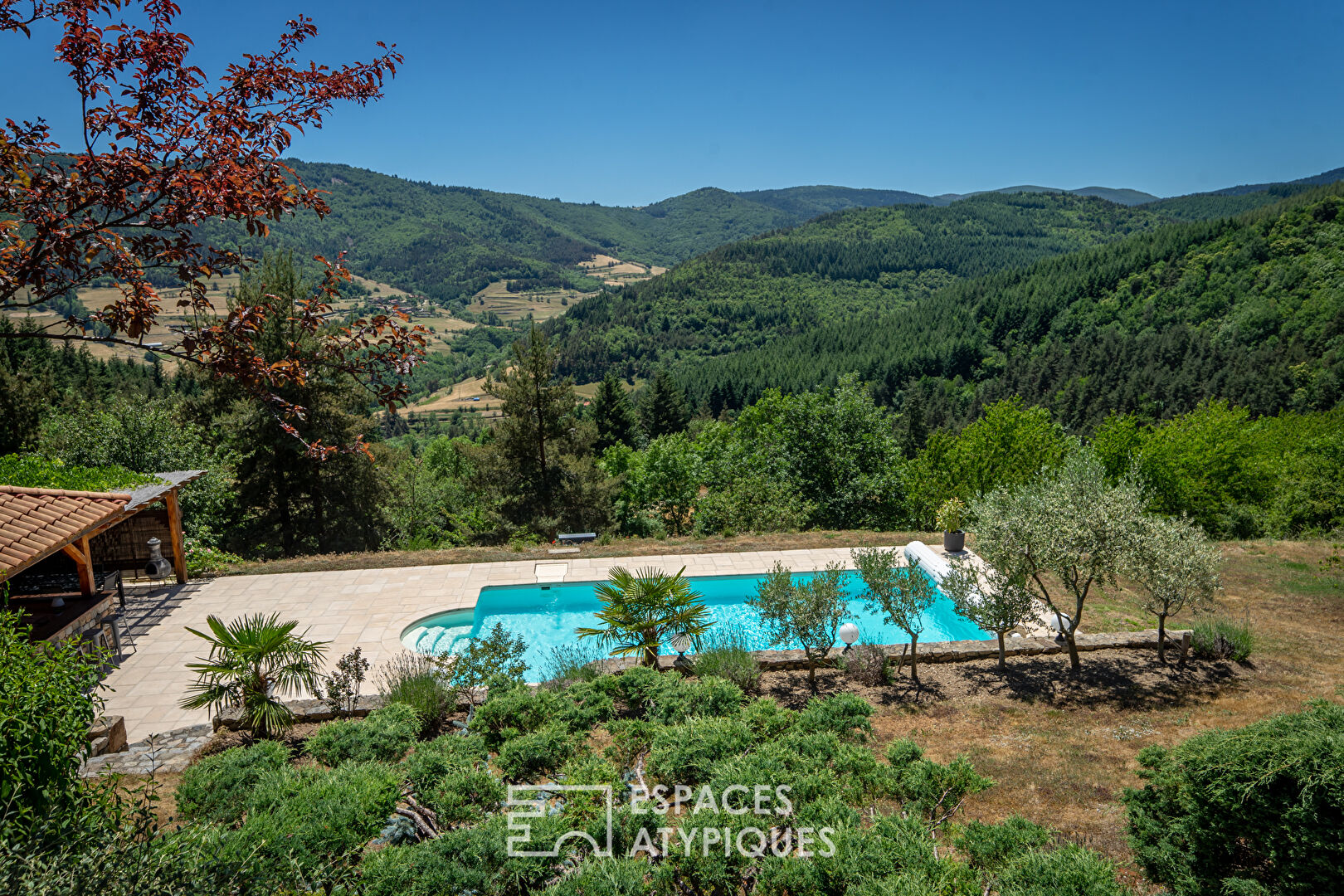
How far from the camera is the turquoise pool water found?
37.1 ft

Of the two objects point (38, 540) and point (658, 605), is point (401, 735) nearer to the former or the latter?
point (658, 605)

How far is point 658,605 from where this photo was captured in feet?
26.1

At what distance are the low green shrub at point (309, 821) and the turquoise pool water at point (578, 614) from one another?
18.9 ft

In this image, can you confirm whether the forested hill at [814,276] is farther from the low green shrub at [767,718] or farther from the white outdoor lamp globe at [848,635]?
the low green shrub at [767,718]

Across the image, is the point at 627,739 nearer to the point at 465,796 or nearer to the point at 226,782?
the point at 465,796

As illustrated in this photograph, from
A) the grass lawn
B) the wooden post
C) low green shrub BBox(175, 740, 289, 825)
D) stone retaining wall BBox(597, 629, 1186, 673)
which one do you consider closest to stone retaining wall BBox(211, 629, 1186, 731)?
stone retaining wall BBox(597, 629, 1186, 673)

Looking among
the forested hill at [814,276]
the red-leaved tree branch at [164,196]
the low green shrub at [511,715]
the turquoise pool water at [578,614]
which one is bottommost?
the turquoise pool water at [578,614]

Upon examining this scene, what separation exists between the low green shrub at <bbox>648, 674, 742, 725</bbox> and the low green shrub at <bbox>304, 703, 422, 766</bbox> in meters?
2.26

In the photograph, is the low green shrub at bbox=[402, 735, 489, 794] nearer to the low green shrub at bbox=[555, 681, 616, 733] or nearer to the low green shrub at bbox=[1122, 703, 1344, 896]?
the low green shrub at bbox=[555, 681, 616, 733]

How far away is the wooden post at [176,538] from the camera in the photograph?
1072 centimetres

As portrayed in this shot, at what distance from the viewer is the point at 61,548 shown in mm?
7613

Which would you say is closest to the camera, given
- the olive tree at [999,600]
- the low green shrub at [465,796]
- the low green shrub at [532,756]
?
the low green shrub at [465,796]

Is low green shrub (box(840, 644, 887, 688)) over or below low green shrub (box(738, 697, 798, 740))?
below

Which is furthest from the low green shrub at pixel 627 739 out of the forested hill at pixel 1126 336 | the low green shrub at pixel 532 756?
the forested hill at pixel 1126 336
